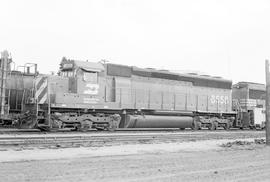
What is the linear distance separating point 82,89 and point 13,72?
377 cm

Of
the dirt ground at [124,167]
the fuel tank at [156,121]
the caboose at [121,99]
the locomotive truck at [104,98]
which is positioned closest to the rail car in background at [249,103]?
the caboose at [121,99]

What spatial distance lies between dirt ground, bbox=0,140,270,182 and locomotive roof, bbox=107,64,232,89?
9.42 metres

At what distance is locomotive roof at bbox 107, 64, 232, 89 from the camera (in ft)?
63.6

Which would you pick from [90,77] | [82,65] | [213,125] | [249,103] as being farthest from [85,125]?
[249,103]

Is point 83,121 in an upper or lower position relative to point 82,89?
lower

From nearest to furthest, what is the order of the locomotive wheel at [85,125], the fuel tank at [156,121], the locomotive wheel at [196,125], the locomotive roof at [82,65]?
the locomotive wheel at [85,125], the locomotive roof at [82,65], the fuel tank at [156,121], the locomotive wheel at [196,125]

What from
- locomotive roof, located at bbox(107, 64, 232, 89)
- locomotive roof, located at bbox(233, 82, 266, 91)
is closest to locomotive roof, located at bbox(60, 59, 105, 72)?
locomotive roof, located at bbox(107, 64, 232, 89)

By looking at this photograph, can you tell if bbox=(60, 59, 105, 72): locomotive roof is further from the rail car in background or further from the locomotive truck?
the rail car in background

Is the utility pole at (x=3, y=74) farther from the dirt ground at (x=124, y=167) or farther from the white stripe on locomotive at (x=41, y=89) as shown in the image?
the dirt ground at (x=124, y=167)

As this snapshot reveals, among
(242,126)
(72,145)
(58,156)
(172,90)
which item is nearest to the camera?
(58,156)

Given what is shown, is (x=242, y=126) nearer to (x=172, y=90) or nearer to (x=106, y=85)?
(x=172, y=90)

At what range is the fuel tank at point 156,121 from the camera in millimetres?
19311

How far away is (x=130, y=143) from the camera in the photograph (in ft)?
41.9

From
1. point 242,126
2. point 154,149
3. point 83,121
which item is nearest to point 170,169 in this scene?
point 154,149
